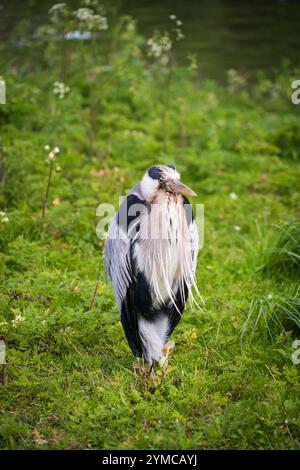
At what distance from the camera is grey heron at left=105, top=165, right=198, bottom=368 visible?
325 cm

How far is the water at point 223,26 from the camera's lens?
9625mm

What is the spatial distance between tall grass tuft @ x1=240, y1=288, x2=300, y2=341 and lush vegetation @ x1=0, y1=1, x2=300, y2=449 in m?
0.01

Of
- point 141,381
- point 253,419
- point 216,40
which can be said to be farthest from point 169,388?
point 216,40

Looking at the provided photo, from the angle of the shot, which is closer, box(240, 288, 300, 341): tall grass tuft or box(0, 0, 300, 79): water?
box(240, 288, 300, 341): tall grass tuft

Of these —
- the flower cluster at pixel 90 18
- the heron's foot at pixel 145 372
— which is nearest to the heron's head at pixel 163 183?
the heron's foot at pixel 145 372

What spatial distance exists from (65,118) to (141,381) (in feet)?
11.2

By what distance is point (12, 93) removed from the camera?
Answer: 598 cm

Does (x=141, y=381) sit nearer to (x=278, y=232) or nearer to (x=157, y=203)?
(x=157, y=203)

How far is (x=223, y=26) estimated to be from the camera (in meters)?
12.3

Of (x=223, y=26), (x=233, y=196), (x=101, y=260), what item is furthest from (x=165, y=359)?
(x=223, y=26)

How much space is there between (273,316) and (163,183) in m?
1.22

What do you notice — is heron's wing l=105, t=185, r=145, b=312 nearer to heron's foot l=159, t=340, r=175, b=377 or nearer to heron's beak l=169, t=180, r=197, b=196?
heron's beak l=169, t=180, r=197, b=196

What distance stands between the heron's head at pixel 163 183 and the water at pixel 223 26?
5223mm

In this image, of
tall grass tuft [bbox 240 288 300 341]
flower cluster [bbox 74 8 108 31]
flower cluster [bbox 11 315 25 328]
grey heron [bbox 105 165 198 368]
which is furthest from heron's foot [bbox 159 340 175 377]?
flower cluster [bbox 74 8 108 31]
